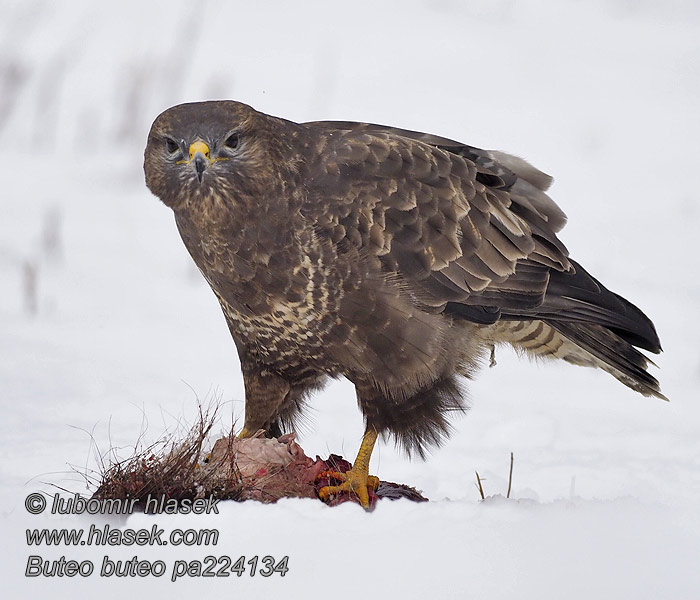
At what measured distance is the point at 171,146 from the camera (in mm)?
4043

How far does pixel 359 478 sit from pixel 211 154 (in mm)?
1371

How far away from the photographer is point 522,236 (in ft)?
14.7

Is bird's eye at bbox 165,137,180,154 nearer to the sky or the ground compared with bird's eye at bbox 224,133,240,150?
nearer to the ground

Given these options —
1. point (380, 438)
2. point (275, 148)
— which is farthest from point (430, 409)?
point (275, 148)

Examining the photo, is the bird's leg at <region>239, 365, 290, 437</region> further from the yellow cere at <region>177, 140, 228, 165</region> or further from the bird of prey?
the yellow cere at <region>177, 140, 228, 165</region>

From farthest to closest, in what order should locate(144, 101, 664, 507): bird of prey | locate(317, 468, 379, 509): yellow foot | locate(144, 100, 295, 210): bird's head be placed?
locate(317, 468, 379, 509): yellow foot < locate(144, 101, 664, 507): bird of prey < locate(144, 100, 295, 210): bird's head

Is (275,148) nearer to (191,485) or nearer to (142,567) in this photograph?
(191,485)

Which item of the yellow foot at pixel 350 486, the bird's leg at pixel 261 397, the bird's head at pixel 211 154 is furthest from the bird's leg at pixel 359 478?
the bird's head at pixel 211 154

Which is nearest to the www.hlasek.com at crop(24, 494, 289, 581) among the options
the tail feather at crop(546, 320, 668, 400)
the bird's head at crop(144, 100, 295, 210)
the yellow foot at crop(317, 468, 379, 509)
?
the yellow foot at crop(317, 468, 379, 509)

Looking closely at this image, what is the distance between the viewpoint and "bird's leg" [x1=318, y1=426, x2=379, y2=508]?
4.29 m

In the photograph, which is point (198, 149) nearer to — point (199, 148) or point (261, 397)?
point (199, 148)

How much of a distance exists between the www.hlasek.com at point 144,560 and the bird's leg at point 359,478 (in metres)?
0.57

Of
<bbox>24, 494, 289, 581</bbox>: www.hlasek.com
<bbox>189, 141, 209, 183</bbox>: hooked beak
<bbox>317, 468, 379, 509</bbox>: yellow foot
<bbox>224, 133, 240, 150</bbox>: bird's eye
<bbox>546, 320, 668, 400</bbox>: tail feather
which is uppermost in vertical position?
<bbox>224, 133, 240, 150</bbox>: bird's eye

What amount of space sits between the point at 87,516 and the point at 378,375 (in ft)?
3.83
